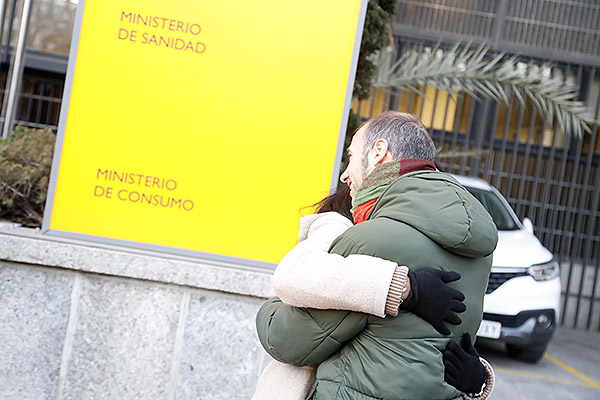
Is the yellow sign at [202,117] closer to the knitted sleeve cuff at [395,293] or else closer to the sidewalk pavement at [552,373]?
the knitted sleeve cuff at [395,293]

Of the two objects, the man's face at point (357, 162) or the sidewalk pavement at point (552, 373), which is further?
the sidewalk pavement at point (552, 373)

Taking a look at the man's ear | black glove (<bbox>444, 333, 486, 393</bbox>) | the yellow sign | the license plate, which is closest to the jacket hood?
the man's ear

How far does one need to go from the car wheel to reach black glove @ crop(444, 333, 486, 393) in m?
5.44

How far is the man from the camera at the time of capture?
160cm

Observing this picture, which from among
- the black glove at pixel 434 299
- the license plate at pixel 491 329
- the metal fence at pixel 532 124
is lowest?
the license plate at pixel 491 329

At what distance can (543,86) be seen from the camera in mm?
6793

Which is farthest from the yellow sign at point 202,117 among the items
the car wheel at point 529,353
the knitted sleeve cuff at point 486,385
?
the car wheel at point 529,353

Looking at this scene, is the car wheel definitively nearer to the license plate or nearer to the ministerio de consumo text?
the license plate

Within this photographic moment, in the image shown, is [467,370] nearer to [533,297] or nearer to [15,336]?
[15,336]

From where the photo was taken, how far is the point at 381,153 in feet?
5.99

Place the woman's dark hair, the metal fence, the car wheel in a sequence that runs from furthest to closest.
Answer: the metal fence, the car wheel, the woman's dark hair

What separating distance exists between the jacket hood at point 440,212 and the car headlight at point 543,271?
5.04 m

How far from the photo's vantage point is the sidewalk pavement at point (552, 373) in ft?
19.1

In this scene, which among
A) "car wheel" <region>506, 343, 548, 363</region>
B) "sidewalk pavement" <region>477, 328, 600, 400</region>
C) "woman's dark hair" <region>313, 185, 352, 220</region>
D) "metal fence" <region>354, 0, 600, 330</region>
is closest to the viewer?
"woman's dark hair" <region>313, 185, 352, 220</region>
